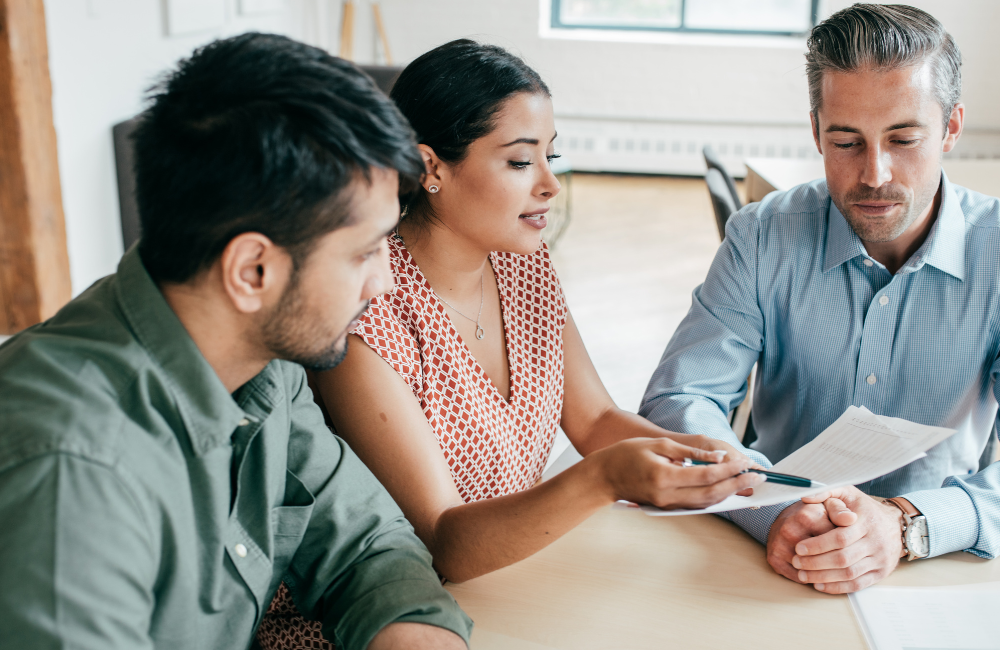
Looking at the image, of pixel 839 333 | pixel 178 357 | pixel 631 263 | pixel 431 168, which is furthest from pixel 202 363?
pixel 631 263

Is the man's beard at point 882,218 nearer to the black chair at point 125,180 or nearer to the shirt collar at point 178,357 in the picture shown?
the shirt collar at point 178,357

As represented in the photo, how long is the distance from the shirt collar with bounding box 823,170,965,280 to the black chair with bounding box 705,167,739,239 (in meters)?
0.83

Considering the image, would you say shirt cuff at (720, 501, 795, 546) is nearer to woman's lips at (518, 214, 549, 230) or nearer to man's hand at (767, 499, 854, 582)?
man's hand at (767, 499, 854, 582)

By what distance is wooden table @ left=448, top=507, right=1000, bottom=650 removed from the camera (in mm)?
963

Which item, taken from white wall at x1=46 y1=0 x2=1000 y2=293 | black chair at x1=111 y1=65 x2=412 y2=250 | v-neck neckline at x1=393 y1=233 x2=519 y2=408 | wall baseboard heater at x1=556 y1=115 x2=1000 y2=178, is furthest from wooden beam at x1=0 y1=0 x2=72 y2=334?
wall baseboard heater at x1=556 y1=115 x2=1000 y2=178

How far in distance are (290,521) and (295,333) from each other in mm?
268

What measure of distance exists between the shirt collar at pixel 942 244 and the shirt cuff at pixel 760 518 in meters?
0.50

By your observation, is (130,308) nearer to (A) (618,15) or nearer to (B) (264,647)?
(B) (264,647)

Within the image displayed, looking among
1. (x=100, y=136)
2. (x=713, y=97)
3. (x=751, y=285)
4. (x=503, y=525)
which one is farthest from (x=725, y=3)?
(x=503, y=525)

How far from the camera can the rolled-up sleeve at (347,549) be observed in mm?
957

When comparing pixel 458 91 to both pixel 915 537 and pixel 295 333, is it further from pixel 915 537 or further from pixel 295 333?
pixel 915 537

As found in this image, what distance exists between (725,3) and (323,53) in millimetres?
6110

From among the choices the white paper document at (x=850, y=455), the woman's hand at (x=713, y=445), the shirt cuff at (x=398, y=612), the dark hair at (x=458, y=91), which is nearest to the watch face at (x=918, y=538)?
the white paper document at (x=850, y=455)

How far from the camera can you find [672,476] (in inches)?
37.8
